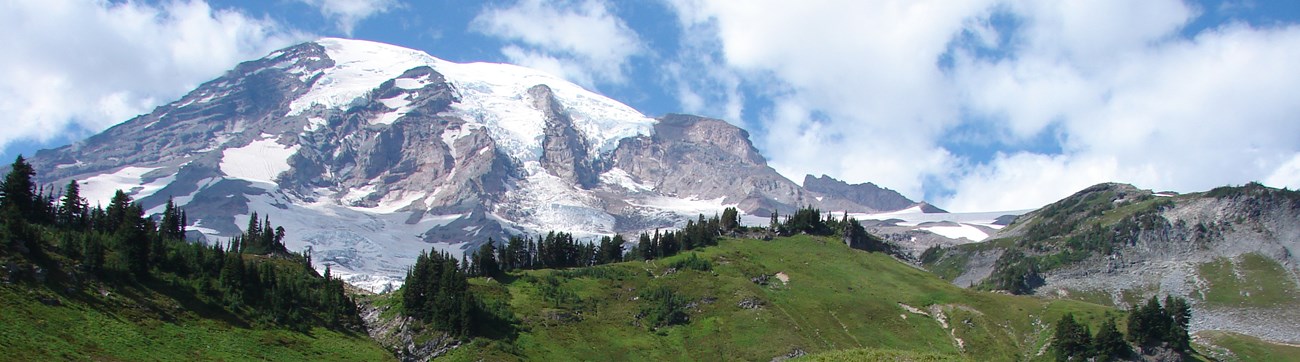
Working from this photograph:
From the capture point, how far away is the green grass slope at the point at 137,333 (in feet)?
269

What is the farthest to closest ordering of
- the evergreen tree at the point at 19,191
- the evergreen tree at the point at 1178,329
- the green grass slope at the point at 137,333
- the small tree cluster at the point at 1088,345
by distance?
the evergreen tree at the point at 1178,329, the small tree cluster at the point at 1088,345, the evergreen tree at the point at 19,191, the green grass slope at the point at 137,333

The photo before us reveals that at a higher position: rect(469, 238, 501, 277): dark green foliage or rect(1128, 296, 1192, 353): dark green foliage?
rect(469, 238, 501, 277): dark green foliage

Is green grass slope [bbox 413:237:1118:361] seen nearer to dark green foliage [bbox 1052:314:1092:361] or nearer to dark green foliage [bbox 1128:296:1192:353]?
dark green foliage [bbox 1052:314:1092:361]

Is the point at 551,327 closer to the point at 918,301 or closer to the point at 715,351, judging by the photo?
the point at 715,351

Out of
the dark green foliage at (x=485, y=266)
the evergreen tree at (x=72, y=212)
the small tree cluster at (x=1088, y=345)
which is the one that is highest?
the evergreen tree at (x=72, y=212)

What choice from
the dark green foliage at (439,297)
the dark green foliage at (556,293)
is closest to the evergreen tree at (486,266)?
the dark green foliage at (556,293)

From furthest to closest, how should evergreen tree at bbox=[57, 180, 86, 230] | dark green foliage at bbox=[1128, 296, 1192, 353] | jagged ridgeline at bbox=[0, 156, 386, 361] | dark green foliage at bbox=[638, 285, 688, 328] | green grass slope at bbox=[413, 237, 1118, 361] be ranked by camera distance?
dark green foliage at bbox=[1128, 296, 1192, 353]
dark green foliage at bbox=[638, 285, 688, 328]
green grass slope at bbox=[413, 237, 1118, 361]
evergreen tree at bbox=[57, 180, 86, 230]
jagged ridgeline at bbox=[0, 156, 386, 361]

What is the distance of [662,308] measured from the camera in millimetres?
163875

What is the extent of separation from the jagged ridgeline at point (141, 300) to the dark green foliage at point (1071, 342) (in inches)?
4655

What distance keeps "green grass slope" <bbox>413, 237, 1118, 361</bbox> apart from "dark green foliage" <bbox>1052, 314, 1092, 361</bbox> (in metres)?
6.50

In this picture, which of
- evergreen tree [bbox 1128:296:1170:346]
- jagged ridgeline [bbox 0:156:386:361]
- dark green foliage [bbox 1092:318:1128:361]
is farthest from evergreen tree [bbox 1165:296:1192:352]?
jagged ridgeline [bbox 0:156:386:361]

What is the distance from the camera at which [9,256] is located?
93812mm

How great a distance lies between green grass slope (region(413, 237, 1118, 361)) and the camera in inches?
5773

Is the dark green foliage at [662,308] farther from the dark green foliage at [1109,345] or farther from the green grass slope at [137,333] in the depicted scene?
the dark green foliage at [1109,345]
